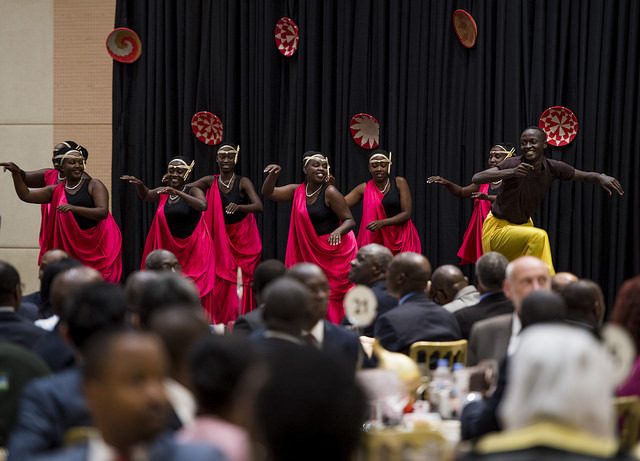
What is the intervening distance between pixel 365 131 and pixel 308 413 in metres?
7.49

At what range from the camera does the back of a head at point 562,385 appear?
1.63 m

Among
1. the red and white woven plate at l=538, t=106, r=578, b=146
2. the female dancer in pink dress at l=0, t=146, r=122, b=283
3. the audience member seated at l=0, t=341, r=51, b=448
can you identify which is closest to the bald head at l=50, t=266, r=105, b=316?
the audience member seated at l=0, t=341, r=51, b=448

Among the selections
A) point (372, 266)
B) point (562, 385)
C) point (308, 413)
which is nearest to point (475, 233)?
point (372, 266)

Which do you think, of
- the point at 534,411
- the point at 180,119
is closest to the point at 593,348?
the point at 534,411

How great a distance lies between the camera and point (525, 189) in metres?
7.07

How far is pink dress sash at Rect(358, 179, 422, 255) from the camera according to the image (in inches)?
312

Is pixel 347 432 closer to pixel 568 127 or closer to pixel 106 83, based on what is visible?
pixel 568 127

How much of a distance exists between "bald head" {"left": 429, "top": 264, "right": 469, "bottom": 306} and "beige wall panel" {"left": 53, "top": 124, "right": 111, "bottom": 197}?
5.12 meters

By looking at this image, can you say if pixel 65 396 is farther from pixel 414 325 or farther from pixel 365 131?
pixel 365 131

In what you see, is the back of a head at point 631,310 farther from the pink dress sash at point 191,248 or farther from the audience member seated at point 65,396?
the pink dress sash at point 191,248

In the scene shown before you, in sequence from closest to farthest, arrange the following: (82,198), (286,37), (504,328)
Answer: (504,328)
(82,198)
(286,37)

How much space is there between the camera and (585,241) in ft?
26.8

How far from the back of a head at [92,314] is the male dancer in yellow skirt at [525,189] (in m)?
4.86

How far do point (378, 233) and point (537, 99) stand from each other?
190 centimetres
